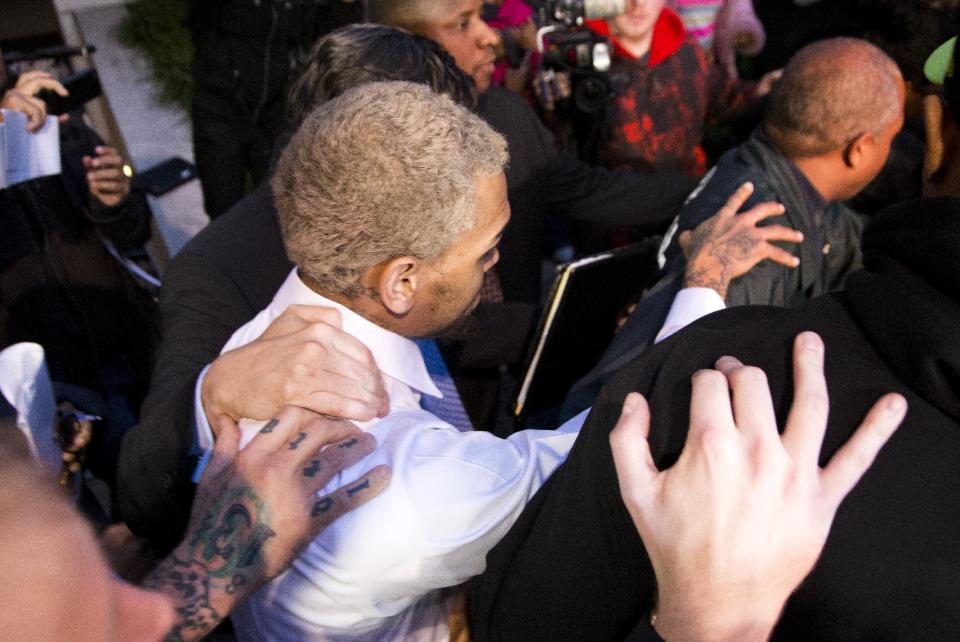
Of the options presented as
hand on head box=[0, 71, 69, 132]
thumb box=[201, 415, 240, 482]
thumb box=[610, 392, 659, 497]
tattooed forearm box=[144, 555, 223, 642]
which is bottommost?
tattooed forearm box=[144, 555, 223, 642]

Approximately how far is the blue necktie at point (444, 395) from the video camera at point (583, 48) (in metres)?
1.52

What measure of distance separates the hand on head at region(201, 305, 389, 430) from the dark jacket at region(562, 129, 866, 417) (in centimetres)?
62

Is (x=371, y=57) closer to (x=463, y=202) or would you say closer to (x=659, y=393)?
(x=463, y=202)

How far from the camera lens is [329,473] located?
1.15 m

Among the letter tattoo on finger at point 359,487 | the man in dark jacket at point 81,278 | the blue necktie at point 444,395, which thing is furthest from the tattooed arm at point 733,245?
the man in dark jacket at point 81,278

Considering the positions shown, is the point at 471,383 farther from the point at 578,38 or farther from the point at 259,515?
the point at 578,38

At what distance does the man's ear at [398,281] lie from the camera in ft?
4.44

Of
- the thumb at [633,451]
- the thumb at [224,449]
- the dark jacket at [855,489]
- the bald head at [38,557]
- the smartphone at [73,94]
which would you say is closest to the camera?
the bald head at [38,557]

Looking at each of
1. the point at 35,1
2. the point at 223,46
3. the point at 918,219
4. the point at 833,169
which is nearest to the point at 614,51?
the point at 833,169

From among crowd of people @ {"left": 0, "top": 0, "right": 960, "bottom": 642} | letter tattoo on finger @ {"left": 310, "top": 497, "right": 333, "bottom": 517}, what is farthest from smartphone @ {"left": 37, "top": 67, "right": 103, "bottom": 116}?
letter tattoo on finger @ {"left": 310, "top": 497, "right": 333, "bottom": 517}

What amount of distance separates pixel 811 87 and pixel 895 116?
21 centimetres

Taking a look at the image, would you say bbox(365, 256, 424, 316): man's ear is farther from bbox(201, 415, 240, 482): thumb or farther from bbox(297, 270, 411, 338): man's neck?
bbox(201, 415, 240, 482): thumb

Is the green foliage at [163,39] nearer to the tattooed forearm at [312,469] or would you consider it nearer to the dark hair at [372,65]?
the dark hair at [372,65]

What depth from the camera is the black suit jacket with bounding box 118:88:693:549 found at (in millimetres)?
1504
